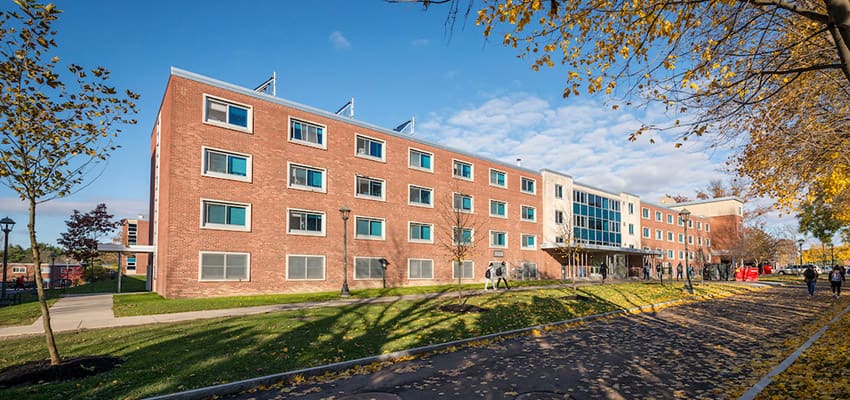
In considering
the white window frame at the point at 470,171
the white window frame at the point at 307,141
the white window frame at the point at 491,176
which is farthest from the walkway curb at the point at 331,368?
the white window frame at the point at 491,176

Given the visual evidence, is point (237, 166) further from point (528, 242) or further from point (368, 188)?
point (528, 242)

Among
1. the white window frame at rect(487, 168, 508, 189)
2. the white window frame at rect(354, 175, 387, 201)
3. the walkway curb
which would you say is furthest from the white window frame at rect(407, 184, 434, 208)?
the walkway curb

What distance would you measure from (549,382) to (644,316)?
1178 cm

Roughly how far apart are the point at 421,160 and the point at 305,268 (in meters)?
13.1

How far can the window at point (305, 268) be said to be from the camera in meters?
26.8

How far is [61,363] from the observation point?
793 cm

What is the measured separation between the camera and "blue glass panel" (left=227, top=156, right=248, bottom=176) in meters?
25.1

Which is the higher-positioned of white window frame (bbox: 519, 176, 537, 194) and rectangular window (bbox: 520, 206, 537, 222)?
white window frame (bbox: 519, 176, 537, 194)

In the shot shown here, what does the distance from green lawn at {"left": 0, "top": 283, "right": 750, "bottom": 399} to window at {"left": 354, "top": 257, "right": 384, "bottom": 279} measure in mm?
13059

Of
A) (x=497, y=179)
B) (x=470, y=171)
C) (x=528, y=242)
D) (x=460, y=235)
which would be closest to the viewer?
(x=460, y=235)

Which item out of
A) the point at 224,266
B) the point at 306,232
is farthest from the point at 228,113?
the point at 224,266

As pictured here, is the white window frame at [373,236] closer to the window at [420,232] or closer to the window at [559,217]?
the window at [420,232]

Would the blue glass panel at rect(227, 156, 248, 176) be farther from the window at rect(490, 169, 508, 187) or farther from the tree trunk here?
the window at rect(490, 169, 508, 187)

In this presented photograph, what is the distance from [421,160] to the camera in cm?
3606
